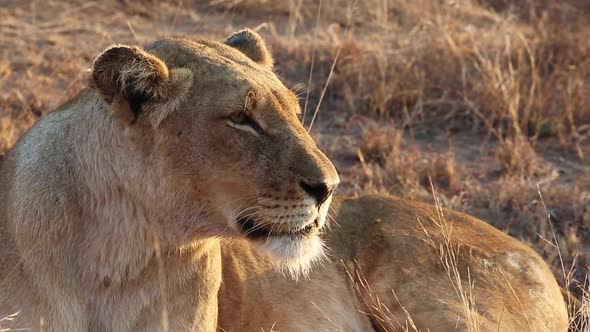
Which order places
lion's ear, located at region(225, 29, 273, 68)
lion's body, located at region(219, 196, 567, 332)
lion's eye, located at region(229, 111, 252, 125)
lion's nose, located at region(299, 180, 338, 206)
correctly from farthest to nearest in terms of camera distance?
1. lion's body, located at region(219, 196, 567, 332)
2. lion's ear, located at region(225, 29, 273, 68)
3. lion's eye, located at region(229, 111, 252, 125)
4. lion's nose, located at region(299, 180, 338, 206)

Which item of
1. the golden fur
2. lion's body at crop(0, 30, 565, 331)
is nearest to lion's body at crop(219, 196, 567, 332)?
lion's body at crop(0, 30, 565, 331)

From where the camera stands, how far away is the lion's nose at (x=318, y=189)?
9.80 feet

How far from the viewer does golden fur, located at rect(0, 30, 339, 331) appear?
3051 mm

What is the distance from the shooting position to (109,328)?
331cm

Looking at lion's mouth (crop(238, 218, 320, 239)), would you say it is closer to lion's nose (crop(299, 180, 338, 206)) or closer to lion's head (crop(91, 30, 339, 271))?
lion's head (crop(91, 30, 339, 271))

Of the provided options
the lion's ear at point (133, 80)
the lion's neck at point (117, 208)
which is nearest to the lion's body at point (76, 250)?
the lion's neck at point (117, 208)

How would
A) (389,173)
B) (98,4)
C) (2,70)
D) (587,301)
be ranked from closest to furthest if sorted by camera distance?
(587,301)
(389,173)
(2,70)
(98,4)

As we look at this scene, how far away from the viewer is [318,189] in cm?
301

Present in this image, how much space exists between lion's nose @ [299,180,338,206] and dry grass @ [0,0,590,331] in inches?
87.7

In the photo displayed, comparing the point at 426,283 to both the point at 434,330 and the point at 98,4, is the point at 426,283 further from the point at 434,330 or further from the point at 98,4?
the point at 98,4

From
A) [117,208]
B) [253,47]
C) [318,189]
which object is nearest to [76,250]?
[117,208]

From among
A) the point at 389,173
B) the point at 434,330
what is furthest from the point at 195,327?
the point at 389,173

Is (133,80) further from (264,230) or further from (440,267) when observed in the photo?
(440,267)

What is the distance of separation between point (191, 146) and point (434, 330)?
1389mm
